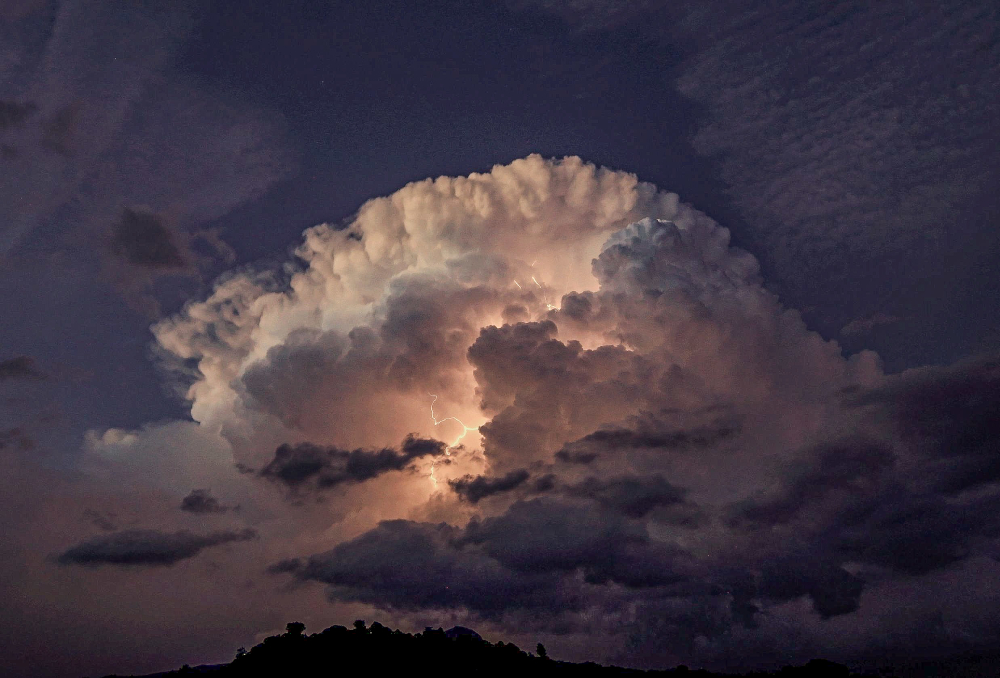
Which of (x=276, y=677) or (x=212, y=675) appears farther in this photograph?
(x=276, y=677)

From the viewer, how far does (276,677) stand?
200 meters

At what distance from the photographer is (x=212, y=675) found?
186 m

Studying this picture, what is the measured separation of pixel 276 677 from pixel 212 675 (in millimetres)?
17976
